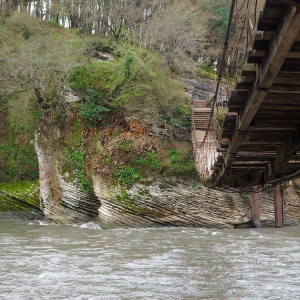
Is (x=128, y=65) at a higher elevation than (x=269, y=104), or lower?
higher

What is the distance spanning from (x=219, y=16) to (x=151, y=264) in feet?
52.8

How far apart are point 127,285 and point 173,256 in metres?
2.74

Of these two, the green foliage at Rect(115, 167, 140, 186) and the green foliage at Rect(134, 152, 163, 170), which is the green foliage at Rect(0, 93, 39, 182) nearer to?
the green foliage at Rect(115, 167, 140, 186)

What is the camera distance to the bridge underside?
3.36m

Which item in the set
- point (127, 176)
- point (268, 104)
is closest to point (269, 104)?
point (268, 104)

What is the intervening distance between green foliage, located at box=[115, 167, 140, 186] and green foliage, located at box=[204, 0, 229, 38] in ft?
29.0

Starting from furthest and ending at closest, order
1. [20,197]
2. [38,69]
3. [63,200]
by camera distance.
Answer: [20,197] → [38,69] → [63,200]

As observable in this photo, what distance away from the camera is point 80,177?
1783cm

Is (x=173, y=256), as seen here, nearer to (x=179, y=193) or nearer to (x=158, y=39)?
(x=179, y=193)

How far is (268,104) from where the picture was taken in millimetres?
4910

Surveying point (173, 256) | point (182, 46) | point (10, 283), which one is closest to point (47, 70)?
point (182, 46)

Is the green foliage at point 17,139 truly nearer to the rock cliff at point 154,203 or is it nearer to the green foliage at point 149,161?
the rock cliff at point 154,203

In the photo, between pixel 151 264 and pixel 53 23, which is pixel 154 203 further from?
pixel 53 23

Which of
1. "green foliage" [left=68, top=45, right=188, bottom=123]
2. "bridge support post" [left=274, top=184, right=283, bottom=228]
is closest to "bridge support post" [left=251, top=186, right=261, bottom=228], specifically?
"bridge support post" [left=274, top=184, right=283, bottom=228]
